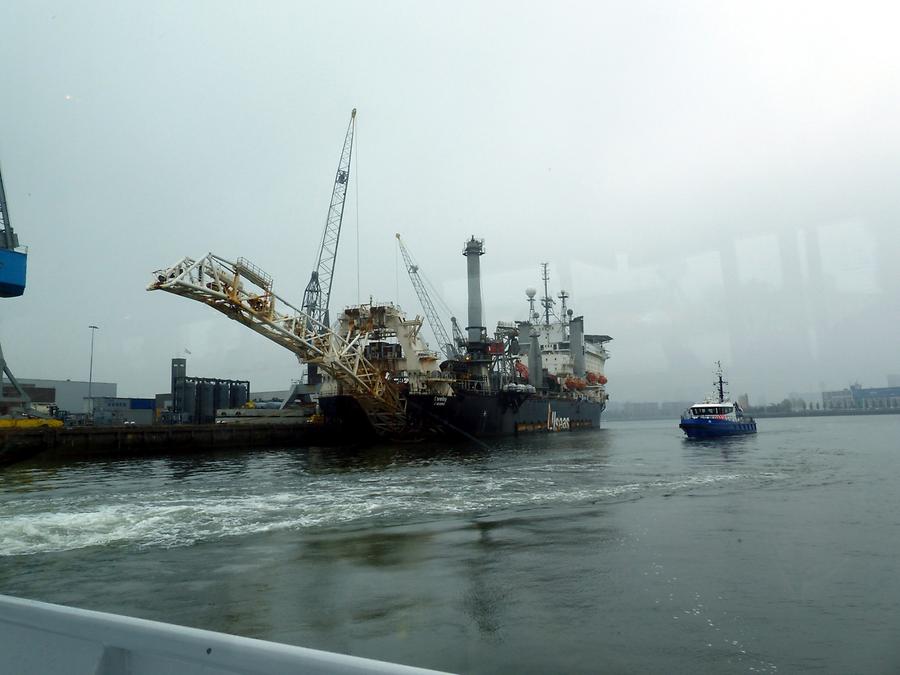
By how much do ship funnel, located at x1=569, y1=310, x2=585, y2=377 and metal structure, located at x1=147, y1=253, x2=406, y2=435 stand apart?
33.8 m

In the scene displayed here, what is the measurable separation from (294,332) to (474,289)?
27986 millimetres

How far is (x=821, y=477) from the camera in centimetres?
1919

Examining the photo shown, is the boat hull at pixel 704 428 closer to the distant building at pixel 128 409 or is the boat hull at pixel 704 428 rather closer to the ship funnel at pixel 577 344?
the ship funnel at pixel 577 344

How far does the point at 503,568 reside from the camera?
8.34 metres

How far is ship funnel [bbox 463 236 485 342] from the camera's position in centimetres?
5694

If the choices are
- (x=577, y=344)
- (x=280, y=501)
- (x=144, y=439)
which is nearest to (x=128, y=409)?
(x=144, y=439)

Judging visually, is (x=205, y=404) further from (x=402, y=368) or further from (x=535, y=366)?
(x=535, y=366)

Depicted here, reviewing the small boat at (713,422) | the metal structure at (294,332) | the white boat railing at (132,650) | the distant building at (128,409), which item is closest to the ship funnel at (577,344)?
the small boat at (713,422)

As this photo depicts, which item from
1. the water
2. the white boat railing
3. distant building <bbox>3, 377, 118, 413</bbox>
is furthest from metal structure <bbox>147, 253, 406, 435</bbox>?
distant building <bbox>3, 377, 118, 413</bbox>

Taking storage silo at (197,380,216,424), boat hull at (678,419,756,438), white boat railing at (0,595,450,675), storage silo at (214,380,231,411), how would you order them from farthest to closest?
storage silo at (214,380,231,411) → storage silo at (197,380,216,424) → boat hull at (678,419,756,438) → white boat railing at (0,595,450,675)

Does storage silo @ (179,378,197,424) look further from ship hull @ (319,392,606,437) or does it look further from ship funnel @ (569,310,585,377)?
ship funnel @ (569,310,585,377)

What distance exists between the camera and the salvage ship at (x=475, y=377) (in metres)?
44.1

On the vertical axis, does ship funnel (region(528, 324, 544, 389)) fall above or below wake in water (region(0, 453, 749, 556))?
above

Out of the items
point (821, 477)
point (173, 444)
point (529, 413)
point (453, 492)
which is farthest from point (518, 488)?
point (529, 413)
